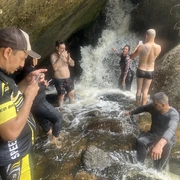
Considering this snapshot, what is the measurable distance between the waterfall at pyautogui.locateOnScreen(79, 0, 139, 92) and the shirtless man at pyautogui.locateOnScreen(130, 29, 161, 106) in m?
2.79

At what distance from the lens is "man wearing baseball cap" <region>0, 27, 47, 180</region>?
2.01 metres

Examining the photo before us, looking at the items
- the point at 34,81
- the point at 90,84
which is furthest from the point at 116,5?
the point at 34,81

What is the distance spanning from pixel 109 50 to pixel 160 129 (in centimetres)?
639

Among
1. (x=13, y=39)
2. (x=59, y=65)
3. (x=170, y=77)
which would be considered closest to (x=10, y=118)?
(x=13, y=39)

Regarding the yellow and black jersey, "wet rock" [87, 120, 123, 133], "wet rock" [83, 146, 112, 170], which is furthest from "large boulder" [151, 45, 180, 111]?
the yellow and black jersey

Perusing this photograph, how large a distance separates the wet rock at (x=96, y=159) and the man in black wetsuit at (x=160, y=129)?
0.65 m

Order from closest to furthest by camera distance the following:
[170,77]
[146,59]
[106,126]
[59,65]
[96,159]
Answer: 1. [96,159]
2. [106,126]
3. [59,65]
4. [146,59]
5. [170,77]

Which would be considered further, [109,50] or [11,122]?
[109,50]

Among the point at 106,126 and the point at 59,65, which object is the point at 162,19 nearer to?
the point at 59,65

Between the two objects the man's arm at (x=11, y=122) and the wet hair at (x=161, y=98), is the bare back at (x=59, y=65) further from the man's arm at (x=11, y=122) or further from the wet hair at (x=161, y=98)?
the man's arm at (x=11, y=122)

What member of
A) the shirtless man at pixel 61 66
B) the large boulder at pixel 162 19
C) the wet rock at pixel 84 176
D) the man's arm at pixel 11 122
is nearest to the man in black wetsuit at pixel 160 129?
the wet rock at pixel 84 176

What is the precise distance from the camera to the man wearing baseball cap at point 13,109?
79.0 inches

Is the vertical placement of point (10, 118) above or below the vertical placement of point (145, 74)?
above

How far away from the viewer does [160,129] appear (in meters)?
4.82
